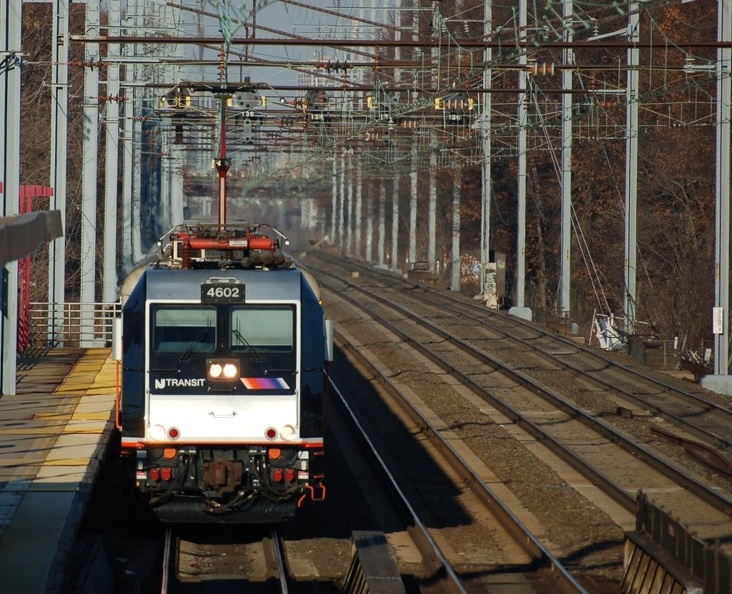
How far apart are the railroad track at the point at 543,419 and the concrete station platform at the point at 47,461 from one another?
4.90m

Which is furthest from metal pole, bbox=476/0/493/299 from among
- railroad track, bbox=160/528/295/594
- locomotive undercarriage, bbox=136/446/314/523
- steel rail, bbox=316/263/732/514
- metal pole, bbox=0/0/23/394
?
locomotive undercarriage, bbox=136/446/314/523

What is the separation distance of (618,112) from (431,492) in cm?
3225

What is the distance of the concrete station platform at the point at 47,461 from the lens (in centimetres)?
994

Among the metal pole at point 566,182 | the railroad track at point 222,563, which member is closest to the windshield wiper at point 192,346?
the railroad track at point 222,563

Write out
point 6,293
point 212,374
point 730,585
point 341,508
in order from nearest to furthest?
point 730,585 → point 212,374 → point 341,508 → point 6,293

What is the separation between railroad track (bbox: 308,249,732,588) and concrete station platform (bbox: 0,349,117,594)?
4.90 metres

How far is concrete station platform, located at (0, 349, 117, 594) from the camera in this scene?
9.94m

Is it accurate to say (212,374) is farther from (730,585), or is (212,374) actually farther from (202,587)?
(730,585)

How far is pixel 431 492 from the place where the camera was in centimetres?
1452

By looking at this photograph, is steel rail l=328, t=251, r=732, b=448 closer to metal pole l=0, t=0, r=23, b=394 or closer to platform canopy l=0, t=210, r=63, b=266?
platform canopy l=0, t=210, r=63, b=266

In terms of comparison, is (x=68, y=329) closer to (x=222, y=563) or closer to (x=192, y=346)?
(x=192, y=346)

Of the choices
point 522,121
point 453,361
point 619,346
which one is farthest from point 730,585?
point 522,121

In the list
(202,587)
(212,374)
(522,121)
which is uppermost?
(522,121)

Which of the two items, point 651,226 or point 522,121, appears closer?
point 522,121
